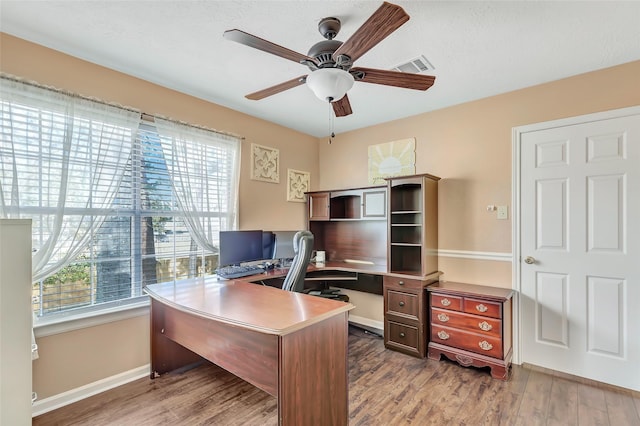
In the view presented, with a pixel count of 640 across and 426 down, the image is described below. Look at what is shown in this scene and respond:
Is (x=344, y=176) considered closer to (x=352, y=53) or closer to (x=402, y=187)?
(x=402, y=187)

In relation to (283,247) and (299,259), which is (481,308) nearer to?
(299,259)

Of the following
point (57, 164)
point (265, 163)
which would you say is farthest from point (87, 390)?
point (265, 163)

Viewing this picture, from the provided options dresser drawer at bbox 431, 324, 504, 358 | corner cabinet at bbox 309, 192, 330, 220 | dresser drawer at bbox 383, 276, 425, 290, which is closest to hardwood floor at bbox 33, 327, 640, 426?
dresser drawer at bbox 431, 324, 504, 358

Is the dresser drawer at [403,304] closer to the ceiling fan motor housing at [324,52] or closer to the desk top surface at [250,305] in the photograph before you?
the desk top surface at [250,305]

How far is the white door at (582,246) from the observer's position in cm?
231

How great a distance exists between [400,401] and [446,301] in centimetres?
102

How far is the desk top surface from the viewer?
59.9 inches

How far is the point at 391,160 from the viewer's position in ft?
11.9

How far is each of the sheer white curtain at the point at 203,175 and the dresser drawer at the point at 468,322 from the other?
230cm

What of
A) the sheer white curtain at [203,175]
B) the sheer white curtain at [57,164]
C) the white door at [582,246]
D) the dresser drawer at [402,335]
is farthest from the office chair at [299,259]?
the white door at [582,246]

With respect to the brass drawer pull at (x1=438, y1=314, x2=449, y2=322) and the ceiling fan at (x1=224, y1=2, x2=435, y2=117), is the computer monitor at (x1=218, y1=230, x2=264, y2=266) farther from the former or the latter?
the brass drawer pull at (x1=438, y1=314, x2=449, y2=322)

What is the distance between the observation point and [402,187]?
11.2 ft

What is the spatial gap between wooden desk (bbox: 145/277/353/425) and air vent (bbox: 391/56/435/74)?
188 cm

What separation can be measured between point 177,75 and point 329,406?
2775 millimetres
